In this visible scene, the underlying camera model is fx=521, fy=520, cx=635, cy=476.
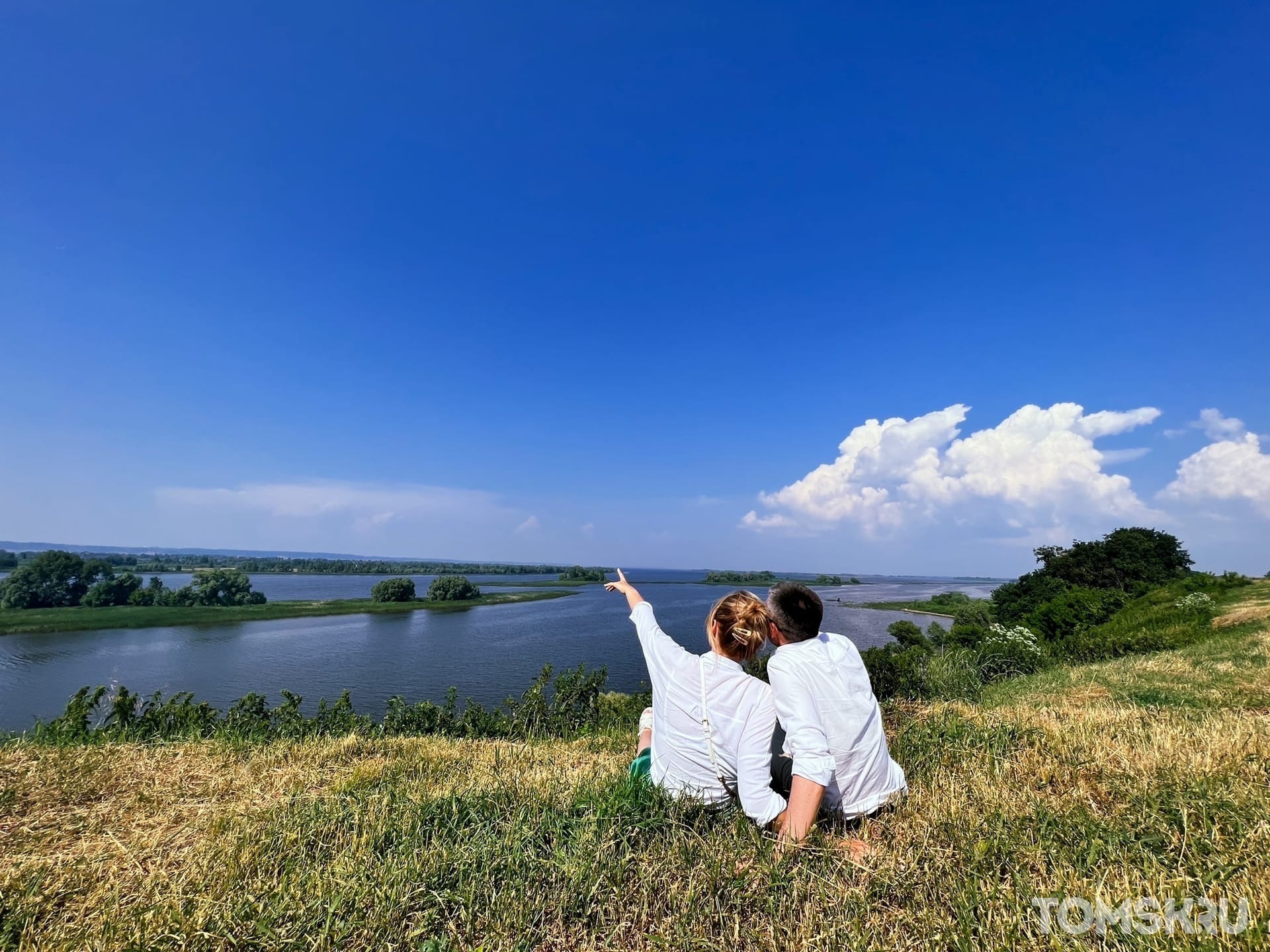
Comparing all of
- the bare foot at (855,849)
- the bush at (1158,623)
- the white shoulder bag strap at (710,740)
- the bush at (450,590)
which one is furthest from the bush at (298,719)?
the bush at (450,590)

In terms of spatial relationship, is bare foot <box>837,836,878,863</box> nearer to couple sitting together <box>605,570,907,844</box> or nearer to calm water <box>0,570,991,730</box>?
couple sitting together <box>605,570,907,844</box>

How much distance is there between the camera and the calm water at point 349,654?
1385 inches

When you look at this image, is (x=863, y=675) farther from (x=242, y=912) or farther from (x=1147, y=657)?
(x=1147, y=657)

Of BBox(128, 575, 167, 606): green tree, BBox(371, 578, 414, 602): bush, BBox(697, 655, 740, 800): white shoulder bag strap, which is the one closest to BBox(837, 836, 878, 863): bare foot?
BBox(697, 655, 740, 800): white shoulder bag strap

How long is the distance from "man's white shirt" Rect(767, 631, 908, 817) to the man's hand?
1132 mm

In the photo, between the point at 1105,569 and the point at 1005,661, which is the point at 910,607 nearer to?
the point at 1105,569

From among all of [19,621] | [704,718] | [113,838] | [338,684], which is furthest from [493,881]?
[19,621]

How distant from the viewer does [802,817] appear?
2732 mm

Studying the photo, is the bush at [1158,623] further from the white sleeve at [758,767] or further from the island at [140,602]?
the island at [140,602]

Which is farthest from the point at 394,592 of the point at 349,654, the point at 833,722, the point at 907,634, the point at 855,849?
the point at 855,849

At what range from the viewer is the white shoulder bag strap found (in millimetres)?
3262

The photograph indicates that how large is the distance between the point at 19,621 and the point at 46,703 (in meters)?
45.5

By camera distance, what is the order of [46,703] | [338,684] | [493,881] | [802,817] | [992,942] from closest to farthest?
1. [992,942]
2. [493,881]
3. [802,817]
4. [46,703]
5. [338,684]

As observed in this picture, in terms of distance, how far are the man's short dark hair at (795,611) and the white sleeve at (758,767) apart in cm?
41
